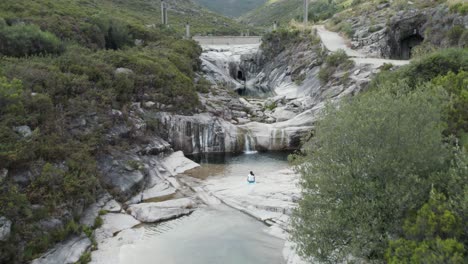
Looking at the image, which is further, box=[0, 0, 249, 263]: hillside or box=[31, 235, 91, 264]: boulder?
box=[0, 0, 249, 263]: hillside

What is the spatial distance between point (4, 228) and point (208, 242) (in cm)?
897

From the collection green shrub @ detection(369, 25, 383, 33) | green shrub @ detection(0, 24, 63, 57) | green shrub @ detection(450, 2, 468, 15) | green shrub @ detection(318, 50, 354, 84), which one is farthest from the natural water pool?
green shrub @ detection(369, 25, 383, 33)

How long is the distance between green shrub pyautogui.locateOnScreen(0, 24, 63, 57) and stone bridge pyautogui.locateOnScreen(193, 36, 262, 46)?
4235 centimetres

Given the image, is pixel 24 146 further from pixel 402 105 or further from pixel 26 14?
pixel 26 14

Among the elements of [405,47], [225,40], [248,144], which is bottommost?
[248,144]

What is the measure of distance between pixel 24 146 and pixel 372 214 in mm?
17147

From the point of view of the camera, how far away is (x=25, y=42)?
112ft

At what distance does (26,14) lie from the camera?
42.3 metres

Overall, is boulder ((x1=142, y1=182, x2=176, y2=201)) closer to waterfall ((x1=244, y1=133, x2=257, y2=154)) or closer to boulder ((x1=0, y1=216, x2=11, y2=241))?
boulder ((x1=0, y1=216, x2=11, y2=241))

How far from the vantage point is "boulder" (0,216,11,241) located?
1683 centimetres

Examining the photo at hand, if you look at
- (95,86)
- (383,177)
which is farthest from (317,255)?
(95,86)

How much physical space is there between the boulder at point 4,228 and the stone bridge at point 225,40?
62.4m

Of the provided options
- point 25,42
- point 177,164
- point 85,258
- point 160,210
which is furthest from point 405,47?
point 85,258

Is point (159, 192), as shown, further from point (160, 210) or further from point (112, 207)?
point (112, 207)
